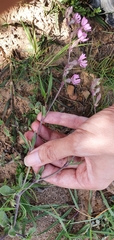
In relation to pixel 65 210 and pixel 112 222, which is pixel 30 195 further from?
pixel 112 222

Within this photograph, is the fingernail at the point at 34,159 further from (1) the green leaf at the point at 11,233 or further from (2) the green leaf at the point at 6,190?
(1) the green leaf at the point at 11,233

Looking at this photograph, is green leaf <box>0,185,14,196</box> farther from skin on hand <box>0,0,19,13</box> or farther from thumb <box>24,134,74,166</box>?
skin on hand <box>0,0,19,13</box>

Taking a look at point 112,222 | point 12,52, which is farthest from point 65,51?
point 112,222

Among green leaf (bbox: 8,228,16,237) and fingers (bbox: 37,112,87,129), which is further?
fingers (bbox: 37,112,87,129)

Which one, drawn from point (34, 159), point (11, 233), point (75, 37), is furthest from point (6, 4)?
point (11, 233)

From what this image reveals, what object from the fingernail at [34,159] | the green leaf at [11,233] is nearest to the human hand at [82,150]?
the fingernail at [34,159]

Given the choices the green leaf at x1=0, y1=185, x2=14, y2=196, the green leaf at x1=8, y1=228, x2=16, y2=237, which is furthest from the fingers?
the green leaf at x1=8, y1=228, x2=16, y2=237

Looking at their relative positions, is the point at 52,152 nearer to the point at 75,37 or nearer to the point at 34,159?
the point at 34,159

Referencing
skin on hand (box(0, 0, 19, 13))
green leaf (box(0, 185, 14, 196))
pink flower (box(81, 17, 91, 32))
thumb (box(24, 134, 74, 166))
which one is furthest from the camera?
skin on hand (box(0, 0, 19, 13))
